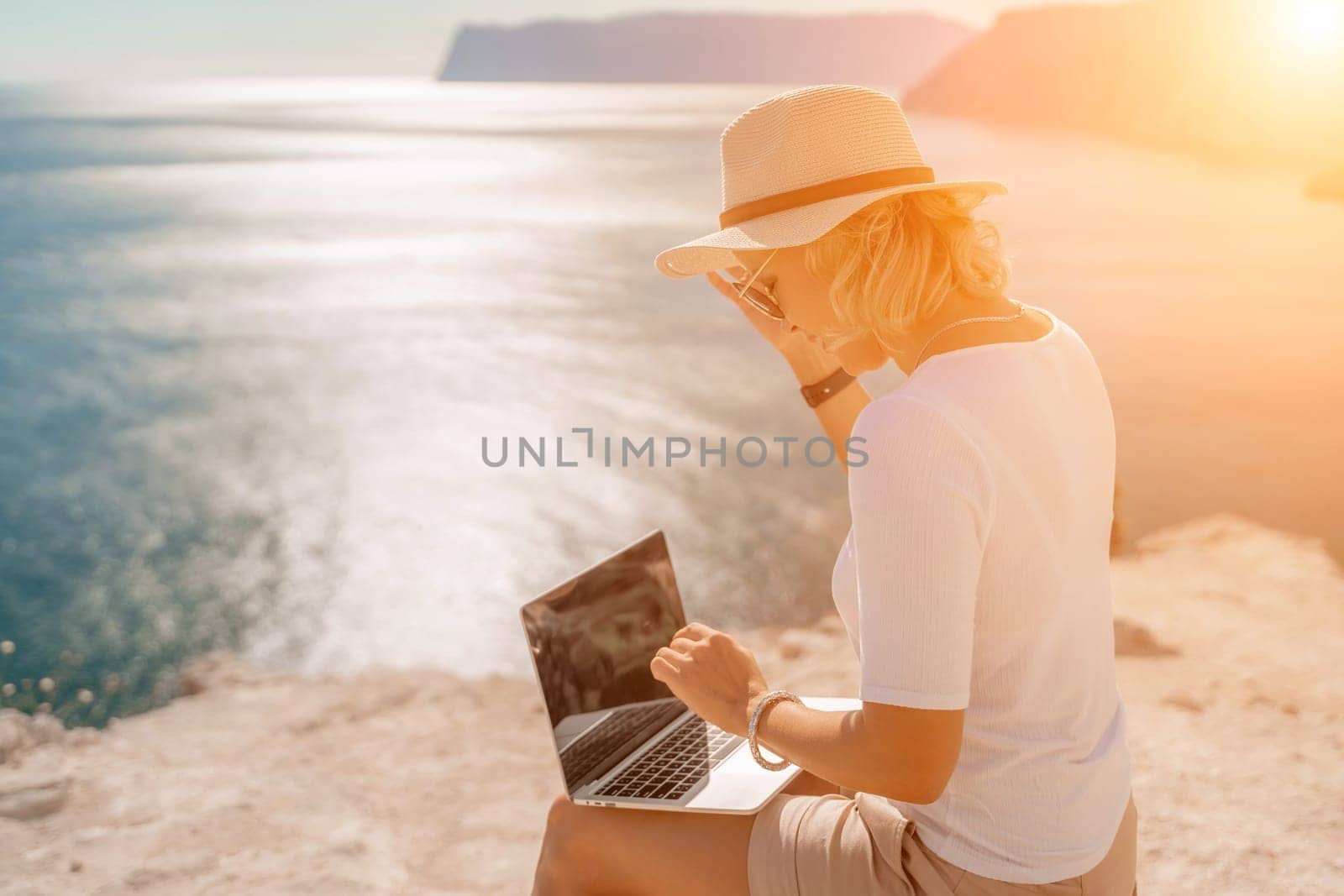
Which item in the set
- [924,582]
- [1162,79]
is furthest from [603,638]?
[1162,79]

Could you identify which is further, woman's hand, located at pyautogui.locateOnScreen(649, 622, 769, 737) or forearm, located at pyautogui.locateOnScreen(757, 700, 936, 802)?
woman's hand, located at pyautogui.locateOnScreen(649, 622, 769, 737)

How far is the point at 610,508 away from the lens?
201 inches

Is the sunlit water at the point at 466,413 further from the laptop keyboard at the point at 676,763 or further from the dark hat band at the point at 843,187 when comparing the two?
the laptop keyboard at the point at 676,763

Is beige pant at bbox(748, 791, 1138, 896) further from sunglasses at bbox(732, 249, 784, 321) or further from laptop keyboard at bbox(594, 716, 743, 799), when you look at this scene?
sunglasses at bbox(732, 249, 784, 321)

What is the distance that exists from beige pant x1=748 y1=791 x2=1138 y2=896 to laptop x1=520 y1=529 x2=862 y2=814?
3.5 inches

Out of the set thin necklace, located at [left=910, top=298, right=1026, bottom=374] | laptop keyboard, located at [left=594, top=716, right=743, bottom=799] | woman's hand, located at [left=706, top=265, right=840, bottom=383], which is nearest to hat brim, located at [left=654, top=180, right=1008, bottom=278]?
thin necklace, located at [left=910, top=298, right=1026, bottom=374]

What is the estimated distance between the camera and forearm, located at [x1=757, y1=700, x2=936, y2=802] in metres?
1.13

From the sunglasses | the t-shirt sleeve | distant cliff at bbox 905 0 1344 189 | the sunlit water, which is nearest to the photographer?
the t-shirt sleeve

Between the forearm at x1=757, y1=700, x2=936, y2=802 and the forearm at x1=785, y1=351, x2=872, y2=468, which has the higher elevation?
the forearm at x1=785, y1=351, x2=872, y2=468

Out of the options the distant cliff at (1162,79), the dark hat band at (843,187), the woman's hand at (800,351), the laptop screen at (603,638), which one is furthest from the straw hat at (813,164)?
the distant cliff at (1162,79)

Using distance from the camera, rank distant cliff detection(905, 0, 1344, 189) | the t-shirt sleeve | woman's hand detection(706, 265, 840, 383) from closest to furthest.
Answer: the t-shirt sleeve
woman's hand detection(706, 265, 840, 383)
distant cliff detection(905, 0, 1344, 189)

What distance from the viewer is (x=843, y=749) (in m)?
1.16

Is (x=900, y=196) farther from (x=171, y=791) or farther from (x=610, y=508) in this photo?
(x=610, y=508)

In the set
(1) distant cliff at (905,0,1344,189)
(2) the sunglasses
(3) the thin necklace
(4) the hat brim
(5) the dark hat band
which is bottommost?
(3) the thin necklace
